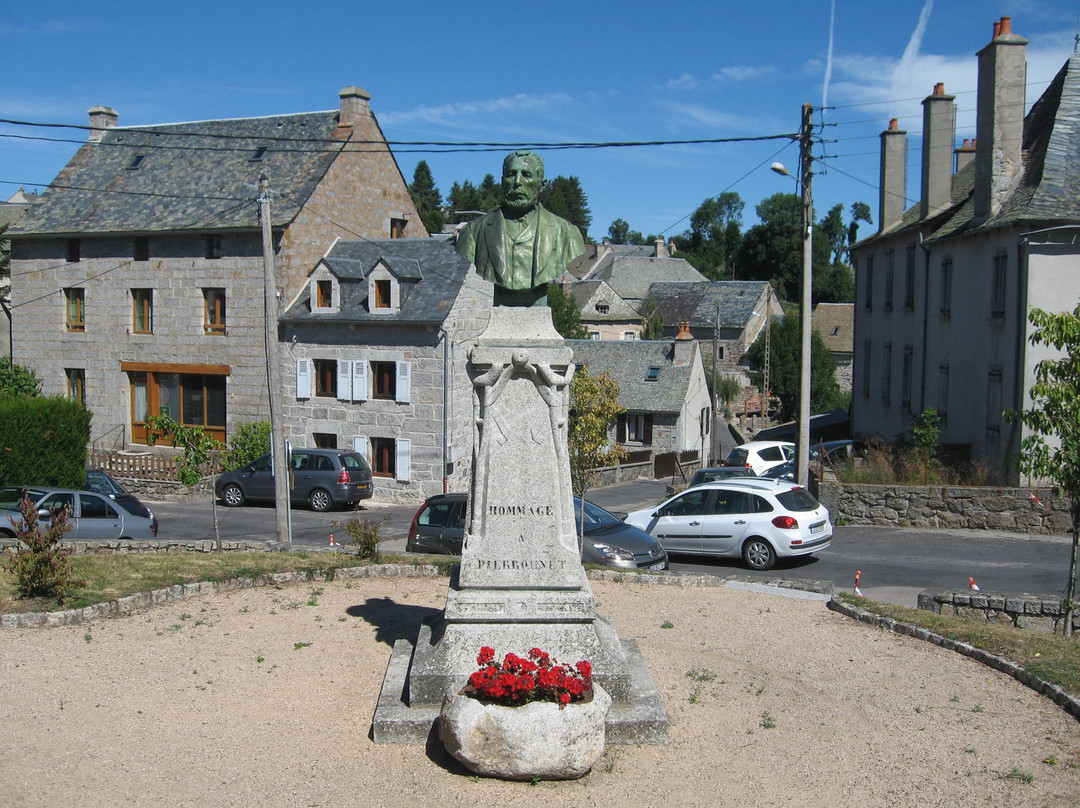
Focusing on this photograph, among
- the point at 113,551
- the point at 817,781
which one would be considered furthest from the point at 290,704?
the point at 113,551

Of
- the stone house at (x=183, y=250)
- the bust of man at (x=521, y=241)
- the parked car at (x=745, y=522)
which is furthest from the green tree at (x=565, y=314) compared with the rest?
the bust of man at (x=521, y=241)

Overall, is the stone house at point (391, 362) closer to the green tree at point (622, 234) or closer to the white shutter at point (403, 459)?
the white shutter at point (403, 459)

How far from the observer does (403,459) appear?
27.9 metres

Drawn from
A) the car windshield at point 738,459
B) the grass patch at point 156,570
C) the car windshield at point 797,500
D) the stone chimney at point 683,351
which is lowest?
the car windshield at point 738,459

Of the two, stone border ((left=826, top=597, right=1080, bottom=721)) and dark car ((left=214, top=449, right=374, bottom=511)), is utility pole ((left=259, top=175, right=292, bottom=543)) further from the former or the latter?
stone border ((left=826, top=597, right=1080, bottom=721))

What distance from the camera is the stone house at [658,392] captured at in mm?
36906

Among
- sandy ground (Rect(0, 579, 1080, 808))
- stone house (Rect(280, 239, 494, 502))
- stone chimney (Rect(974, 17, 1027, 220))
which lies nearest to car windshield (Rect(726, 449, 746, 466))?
stone house (Rect(280, 239, 494, 502))

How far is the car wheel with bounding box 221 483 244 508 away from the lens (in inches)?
1030

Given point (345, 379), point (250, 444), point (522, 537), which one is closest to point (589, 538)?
point (522, 537)

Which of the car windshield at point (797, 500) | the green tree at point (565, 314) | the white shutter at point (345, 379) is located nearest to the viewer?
the car windshield at point (797, 500)

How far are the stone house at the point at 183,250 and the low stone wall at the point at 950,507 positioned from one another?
18453 millimetres

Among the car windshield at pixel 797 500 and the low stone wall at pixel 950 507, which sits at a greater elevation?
the car windshield at pixel 797 500

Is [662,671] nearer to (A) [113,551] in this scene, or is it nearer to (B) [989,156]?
(A) [113,551]

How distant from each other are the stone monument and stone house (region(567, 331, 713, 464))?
94.6 feet
